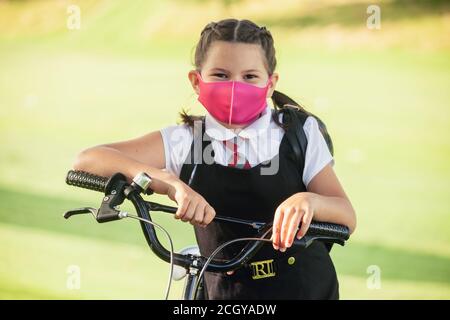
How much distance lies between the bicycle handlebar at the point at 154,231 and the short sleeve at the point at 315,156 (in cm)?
44

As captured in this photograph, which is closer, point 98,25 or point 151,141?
point 151,141

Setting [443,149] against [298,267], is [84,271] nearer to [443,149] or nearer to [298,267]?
[298,267]

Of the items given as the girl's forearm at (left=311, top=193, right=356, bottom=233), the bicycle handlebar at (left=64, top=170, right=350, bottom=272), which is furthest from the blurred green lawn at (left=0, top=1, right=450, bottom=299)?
the bicycle handlebar at (left=64, top=170, right=350, bottom=272)

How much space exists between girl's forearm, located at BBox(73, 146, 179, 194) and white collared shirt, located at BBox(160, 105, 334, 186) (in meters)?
0.26

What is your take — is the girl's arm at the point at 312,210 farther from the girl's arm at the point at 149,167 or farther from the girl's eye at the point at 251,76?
the girl's eye at the point at 251,76

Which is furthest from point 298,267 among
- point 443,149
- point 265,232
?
point 443,149

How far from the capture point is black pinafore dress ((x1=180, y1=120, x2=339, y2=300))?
10.4ft

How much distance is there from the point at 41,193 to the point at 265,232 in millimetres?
4609

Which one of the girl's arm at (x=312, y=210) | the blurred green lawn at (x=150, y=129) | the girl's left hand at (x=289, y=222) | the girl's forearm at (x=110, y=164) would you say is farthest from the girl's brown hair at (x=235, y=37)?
the blurred green lawn at (x=150, y=129)

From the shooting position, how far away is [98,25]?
10.7 meters

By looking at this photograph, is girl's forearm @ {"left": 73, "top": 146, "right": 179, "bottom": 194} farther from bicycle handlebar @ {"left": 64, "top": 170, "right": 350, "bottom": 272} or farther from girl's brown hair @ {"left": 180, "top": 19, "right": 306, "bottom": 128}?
girl's brown hair @ {"left": 180, "top": 19, "right": 306, "bottom": 128}

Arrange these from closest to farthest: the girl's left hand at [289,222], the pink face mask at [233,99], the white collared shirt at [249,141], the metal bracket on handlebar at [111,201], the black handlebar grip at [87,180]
→ the girl's left hand at [289,222], the metal bracket on handlebar at [111,201], the black handlebar grip at [87,180], the pink face mask at [233,99], the white collared shirt at [249,141]

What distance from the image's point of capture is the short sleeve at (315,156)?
3.17 m
